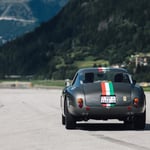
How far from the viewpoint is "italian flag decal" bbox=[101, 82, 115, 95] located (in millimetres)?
18422

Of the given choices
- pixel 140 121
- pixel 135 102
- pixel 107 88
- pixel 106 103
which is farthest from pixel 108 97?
pixel 140 121

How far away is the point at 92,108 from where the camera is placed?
18281mm

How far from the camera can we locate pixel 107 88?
18.6m

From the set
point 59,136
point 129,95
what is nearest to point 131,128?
point 129,95

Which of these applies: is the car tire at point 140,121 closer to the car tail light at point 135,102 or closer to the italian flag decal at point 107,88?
the car tail light at point 135,102

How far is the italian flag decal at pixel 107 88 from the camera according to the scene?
18.4 metres

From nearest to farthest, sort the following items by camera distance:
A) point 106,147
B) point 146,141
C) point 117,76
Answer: point 106,147, point 146,141, point 117,76

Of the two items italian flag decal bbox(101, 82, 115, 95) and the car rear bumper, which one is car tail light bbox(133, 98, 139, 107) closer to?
the car rear bumper

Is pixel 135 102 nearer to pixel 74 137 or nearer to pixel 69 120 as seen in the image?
pixel 69 120

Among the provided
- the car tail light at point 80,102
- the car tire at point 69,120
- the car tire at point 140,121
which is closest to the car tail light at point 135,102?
the car tire at point 140,121

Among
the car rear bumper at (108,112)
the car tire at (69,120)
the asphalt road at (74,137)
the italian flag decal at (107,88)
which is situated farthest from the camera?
the car tire at (69,120)

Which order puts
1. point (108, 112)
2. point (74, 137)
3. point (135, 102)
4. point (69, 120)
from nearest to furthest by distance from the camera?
1. point (74, 137)
2. point (108, 112)
3. point (135, 102)
4. point (69, 120)

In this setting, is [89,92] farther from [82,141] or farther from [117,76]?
[82,141]

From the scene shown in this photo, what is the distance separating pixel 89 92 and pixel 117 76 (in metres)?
1.96
